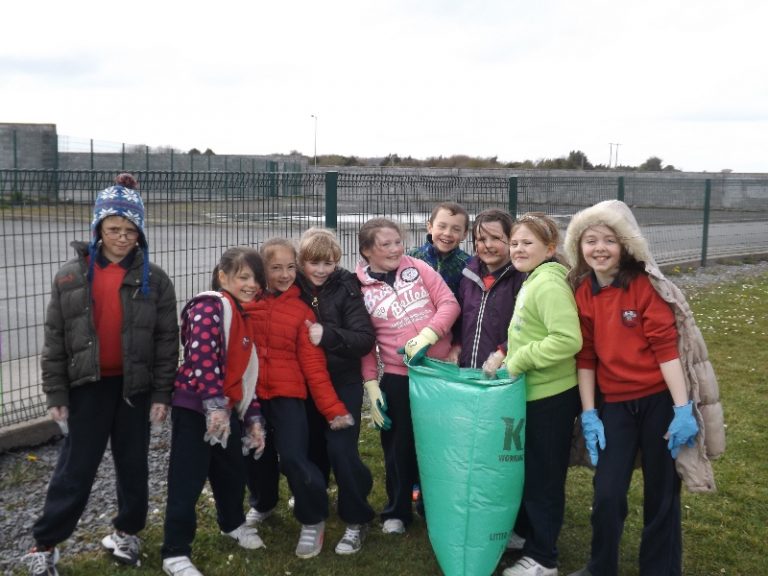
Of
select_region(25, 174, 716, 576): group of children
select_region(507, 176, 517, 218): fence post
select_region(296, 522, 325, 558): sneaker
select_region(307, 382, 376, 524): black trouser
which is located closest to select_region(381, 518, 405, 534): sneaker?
select_region(25, 174, 716, 576): group of children

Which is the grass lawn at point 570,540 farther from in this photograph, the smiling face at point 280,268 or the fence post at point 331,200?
the fence post at point 331,200

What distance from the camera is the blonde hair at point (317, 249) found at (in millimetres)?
3918

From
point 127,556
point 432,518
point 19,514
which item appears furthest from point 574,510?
point 19,514

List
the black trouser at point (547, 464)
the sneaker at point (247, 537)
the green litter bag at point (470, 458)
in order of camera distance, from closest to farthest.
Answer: the green litter bag at point (470, 458) < the black trouser at point (547, 464) < the sneaker at point (247, 537)

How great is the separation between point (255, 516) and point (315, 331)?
1133 millimetres

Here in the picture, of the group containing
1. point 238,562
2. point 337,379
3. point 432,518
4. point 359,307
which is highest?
point 359,307

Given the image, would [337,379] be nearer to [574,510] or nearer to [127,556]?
[127,556]

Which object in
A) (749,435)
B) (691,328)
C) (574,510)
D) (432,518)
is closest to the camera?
(691,328)

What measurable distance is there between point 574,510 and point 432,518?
1.11 m

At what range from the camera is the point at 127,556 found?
3766 mm

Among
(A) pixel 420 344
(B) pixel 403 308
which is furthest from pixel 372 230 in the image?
(A) pixel 420 344

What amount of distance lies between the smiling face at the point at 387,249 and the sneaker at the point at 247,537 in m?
1.46

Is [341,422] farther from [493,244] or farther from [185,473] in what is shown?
[493,244]

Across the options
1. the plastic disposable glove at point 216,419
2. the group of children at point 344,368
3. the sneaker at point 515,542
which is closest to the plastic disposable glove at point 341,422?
the group of children at point 344,368
